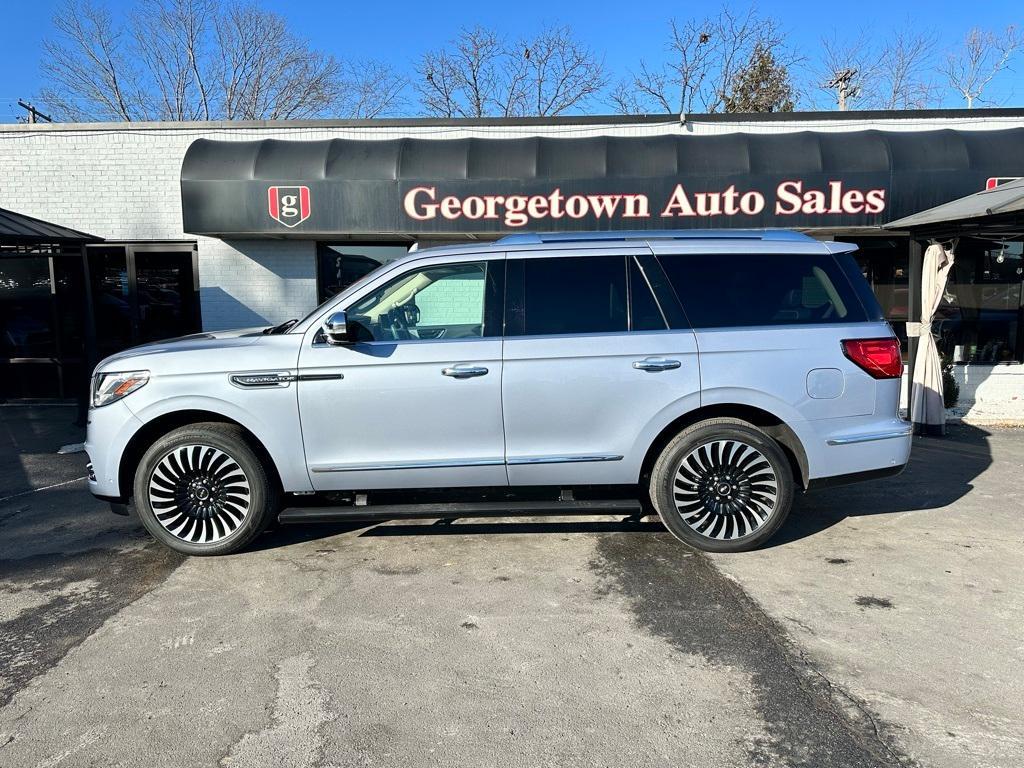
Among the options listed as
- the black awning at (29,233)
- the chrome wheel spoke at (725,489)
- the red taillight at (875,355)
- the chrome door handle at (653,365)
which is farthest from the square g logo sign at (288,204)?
the red taillight at (875,355)

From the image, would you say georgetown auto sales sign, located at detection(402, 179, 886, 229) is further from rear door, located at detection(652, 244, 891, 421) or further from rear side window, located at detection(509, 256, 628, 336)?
rear side window, located at detection(509, 256, 628, 336)

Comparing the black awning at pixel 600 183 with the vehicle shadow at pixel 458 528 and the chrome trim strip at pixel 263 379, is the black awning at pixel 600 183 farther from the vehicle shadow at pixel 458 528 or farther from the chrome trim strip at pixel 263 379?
the chrome trim strip at pixel 263 379

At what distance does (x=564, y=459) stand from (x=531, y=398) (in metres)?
0.45

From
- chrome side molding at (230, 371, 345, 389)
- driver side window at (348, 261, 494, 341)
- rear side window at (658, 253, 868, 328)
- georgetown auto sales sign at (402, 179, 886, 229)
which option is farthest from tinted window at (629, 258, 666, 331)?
georgetown auto sales sign at (402, 179, 886, 229)

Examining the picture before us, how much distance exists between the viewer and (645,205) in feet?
30.2

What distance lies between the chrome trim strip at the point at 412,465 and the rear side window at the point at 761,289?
5.33 ft

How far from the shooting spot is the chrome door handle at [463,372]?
4416 mm

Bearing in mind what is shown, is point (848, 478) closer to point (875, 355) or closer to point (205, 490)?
point (875, 355)

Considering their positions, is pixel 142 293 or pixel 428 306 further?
pixel 142 293

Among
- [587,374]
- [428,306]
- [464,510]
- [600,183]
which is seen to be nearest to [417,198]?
[600,183]

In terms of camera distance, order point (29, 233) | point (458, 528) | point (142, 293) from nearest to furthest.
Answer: point (458, 528), point (29, 233), point (142, 293)

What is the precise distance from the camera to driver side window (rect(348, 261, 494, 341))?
4.61 metres

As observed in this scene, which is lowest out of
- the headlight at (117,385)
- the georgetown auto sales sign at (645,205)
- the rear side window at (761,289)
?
the headlight at (117,385)

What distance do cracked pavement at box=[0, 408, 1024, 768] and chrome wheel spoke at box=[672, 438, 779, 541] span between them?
24cm
